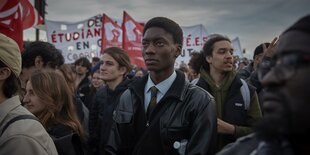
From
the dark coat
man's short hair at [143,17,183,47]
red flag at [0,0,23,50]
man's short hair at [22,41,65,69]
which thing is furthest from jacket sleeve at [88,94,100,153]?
man's short hair at [143,17,183,47]

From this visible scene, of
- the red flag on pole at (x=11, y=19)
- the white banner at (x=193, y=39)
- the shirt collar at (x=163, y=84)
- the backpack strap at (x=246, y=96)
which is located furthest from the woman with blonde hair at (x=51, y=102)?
the white banner at (x=193, y=39)

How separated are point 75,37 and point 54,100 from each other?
772cm

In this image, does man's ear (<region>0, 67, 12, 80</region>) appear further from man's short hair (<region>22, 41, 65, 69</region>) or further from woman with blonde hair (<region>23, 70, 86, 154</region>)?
man's short hair (<region>22, 41, 65, 69</region>)

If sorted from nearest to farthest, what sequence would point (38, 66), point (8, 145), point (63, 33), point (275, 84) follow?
point (275, 84)
point (8, 145)
point (38, 66)
point (63, 33)

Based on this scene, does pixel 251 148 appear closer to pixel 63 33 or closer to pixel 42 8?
pixel 63 33

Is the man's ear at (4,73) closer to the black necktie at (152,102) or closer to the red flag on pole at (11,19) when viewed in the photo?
the black necktie at (152,102)

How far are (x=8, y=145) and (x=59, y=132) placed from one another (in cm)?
92

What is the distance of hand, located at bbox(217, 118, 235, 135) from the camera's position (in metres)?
3.87

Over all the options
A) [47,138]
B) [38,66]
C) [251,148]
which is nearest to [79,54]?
[38,66]

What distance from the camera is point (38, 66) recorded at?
4.34 m

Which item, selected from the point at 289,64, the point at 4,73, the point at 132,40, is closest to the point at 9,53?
the point at 4,73

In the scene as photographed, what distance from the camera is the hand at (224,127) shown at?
152 inches

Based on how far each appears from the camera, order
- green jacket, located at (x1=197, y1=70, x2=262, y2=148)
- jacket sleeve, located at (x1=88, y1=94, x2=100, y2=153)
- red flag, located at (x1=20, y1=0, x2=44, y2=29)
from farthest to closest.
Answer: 1. red flag, located at (x1=20, y1=0, x2=44, y2=29)
2. jacket sleeve, located at (x1=88, y1=94, x2=100, y2=153)
3. green jacket, located at (x1=197, y1=70, x2=262, y2=148)

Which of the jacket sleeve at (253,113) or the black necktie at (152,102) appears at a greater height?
the black necktie at (152,102)
